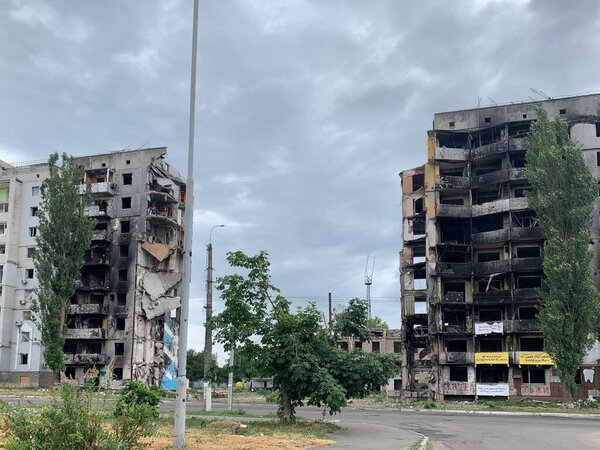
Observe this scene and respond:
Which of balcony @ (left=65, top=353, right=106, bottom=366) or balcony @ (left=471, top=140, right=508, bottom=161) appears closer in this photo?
balcony @ (left=471, top=140, right=508, bottom=161)

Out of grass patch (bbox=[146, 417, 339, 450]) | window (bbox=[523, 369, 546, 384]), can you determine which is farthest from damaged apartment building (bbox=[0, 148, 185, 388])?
grass patch (bbox=[146, 417, 339, 450])

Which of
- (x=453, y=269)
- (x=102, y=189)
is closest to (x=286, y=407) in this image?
(x=453, y=269)

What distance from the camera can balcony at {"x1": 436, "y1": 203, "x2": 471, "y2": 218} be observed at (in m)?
57.9

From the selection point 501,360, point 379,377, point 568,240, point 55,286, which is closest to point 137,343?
point 55,286

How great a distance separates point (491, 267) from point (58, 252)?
136 ft

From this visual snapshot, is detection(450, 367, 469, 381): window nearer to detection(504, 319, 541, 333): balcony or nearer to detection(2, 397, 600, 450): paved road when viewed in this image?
detection(504, 319, 541, 333): balcony

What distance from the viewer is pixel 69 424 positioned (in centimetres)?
1045

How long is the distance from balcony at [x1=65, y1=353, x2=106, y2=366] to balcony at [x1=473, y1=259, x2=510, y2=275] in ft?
128

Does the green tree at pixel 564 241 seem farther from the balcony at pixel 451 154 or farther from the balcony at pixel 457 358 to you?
the balcony at pixel 457 358

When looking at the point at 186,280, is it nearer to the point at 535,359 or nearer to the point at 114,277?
the point at 535,359

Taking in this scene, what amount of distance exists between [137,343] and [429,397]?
101 ft

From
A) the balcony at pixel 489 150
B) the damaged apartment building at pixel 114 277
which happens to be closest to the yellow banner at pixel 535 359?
the balcony at pixel 489 150

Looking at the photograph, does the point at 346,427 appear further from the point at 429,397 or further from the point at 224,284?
the point at 429,397

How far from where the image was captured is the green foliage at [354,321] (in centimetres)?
2303
